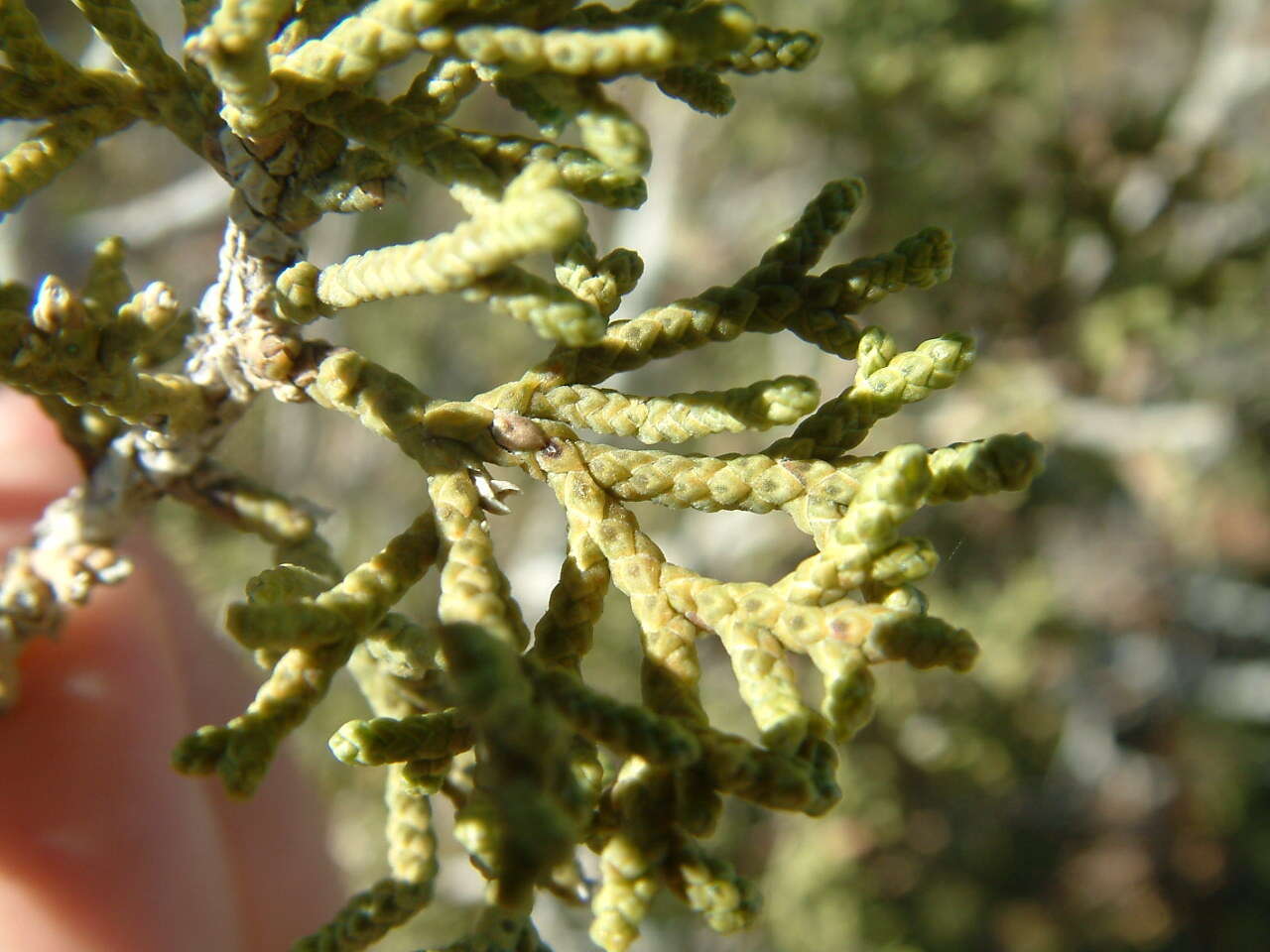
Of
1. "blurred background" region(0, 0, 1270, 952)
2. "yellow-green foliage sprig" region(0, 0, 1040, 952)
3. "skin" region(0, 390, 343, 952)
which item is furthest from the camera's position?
"blurred background" region(0, 0, 1270, 952)

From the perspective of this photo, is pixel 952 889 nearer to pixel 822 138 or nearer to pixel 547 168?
pixel 822 138

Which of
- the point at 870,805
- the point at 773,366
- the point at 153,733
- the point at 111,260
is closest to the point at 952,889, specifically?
the point at 870,805

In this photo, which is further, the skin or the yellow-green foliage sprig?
the skin

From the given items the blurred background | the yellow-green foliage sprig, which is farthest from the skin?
the yellow-green foliage sprig

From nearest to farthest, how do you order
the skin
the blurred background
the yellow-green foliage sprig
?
the yellow-green foliage sprig < the skin < the blurred background

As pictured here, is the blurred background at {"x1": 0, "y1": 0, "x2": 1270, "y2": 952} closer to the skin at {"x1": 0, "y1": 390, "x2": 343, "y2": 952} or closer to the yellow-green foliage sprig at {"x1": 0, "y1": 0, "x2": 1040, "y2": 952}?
the skin at {"x1": 0, "y1": 390, "x2": 343, "y2": 952}
